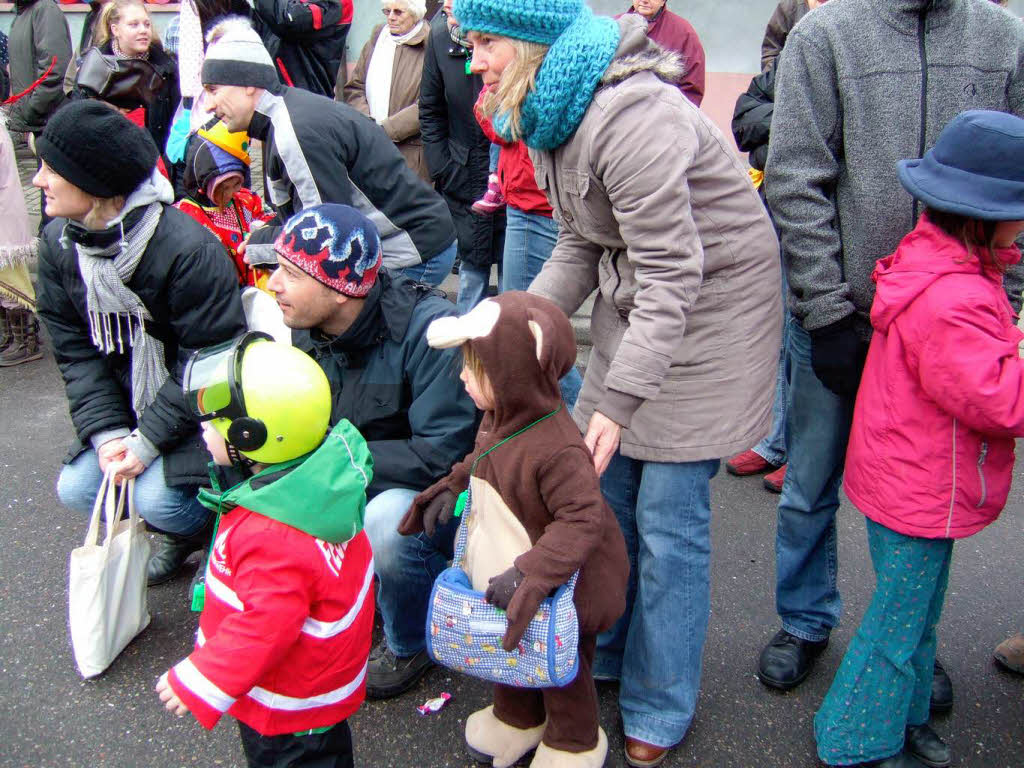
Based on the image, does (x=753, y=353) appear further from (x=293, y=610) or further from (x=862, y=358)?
(x=293, y=610)

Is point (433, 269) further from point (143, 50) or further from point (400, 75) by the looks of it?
point (143, 50)

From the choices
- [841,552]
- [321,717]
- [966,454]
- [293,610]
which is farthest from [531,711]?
[841,552]

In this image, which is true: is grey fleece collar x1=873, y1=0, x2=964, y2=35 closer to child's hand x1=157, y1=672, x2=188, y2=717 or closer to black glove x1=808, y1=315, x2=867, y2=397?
black glove x1=808, y1=315, x2=867, y2=397

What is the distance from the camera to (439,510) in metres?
2.09

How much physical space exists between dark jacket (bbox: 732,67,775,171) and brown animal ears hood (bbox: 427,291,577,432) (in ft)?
6.32

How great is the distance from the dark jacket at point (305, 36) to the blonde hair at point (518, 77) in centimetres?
306

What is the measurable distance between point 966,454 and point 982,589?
1.40 m

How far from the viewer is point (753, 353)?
2084mm

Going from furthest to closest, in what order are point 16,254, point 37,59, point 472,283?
1. point 37,59
2. point 16,254
3. point 472,283

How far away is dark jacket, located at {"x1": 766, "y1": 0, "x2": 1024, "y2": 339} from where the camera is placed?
2039mm

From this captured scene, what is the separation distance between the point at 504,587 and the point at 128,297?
5.23ft

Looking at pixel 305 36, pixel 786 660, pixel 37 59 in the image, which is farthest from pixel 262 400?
pixel 37 59

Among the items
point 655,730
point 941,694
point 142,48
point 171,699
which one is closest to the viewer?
point 171,699

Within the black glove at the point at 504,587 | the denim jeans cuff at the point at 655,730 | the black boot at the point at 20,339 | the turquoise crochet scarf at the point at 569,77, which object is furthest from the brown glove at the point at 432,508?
the black boot at the point at 20,339
